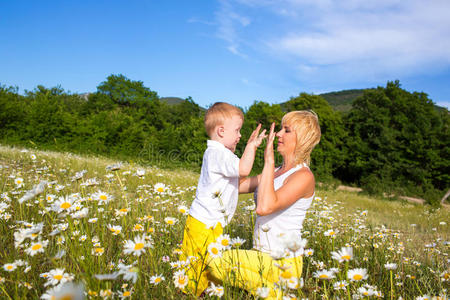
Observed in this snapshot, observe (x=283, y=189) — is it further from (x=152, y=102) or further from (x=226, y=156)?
(x=152, y=102)

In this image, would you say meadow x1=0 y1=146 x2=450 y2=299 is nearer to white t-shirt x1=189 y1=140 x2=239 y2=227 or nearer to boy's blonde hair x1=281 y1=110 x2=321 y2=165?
white t-shirt x1=189 y1=140 x2=239 y2=227

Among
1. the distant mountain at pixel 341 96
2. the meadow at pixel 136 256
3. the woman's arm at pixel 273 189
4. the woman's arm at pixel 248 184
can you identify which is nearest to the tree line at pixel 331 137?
the meadow at pixel 136 256

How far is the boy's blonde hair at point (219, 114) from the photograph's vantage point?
267 cm

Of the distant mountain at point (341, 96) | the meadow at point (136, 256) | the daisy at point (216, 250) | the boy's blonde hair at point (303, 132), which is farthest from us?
the distant mountain at point (341, 96)

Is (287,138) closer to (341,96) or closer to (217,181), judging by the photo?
(217,181)

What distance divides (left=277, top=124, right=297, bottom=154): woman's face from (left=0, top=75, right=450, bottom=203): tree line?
19.0 m

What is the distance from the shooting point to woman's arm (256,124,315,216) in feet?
6.88

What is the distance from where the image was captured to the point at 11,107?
925 inches

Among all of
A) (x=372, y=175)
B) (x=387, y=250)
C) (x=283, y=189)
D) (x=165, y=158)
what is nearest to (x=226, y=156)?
(x=283, y=189)

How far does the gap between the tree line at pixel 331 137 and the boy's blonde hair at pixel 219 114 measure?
737 inches

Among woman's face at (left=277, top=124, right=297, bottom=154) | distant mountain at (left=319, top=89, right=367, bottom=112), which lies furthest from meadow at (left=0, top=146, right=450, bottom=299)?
distant mountain at (left=319, top=89, right=367, bottom=112)

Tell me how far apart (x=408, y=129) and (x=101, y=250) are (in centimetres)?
3571

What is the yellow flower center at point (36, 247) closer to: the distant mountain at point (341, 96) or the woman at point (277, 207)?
the woman at point (277, 207)

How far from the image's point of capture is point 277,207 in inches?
84.8
